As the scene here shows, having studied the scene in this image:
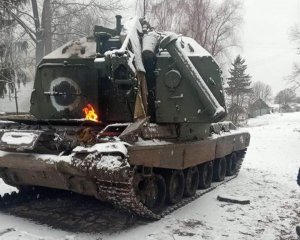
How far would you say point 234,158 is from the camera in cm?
1202

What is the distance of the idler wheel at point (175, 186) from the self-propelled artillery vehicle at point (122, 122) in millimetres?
17

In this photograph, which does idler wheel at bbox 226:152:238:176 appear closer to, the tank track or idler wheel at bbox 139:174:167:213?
the tank track

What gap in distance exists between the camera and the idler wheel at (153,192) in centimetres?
729

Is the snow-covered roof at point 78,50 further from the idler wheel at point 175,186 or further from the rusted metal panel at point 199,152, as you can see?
the idler wheel at point 175,186

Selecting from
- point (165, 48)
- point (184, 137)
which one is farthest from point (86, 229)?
point (165, 48)

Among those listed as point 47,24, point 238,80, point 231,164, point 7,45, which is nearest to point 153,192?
point 231,164

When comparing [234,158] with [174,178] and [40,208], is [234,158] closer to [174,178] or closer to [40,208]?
[174,178]

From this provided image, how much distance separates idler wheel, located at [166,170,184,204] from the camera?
26.4ft

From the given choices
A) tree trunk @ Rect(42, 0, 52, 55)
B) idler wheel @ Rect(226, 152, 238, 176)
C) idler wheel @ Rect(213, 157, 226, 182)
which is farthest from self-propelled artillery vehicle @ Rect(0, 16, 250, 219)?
tree trunk @ Rect(42, 0, 52, 55)

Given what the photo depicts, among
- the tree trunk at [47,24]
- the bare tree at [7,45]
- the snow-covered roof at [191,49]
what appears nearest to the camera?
the snow-covered roof at [191,49]

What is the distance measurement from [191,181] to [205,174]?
0.72m

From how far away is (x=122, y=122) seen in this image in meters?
8.22

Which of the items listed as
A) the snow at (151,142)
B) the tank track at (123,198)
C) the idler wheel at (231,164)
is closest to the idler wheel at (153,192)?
the tank track at (123,198)

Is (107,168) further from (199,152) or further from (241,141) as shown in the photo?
(241,141)
